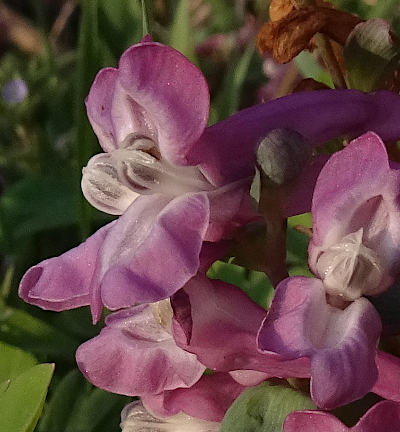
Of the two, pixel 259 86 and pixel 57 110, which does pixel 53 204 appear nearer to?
pixel 57 110

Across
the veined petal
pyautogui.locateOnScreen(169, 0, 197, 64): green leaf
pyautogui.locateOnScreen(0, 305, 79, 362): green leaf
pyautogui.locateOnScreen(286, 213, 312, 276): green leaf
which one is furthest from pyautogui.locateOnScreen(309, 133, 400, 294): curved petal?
pyautogui.locateOnScreen(169, 0, 197, 64): green leaf

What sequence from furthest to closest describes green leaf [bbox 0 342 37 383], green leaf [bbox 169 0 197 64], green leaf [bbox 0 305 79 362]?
green leaf [bbox 169 0 197 64] < green leaf [bbox 0 305 79 362] < green leaf [bbox 0 342 37 383]

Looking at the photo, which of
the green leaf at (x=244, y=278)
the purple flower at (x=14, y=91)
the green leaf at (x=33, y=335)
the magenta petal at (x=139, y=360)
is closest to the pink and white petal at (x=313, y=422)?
the magenta petal at (x=139, y=360)

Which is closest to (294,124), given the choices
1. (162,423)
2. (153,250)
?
(153,250)

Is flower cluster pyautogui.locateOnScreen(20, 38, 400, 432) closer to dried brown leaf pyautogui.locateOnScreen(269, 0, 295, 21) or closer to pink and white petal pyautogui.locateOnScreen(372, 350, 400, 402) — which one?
pink and white petal pyautogui.locateOnScreen(372, 350, 400, 402)

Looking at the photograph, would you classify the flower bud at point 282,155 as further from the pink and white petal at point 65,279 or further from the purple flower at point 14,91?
the purple flower at point 14,91

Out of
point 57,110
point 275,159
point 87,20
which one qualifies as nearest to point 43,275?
point 275,159
